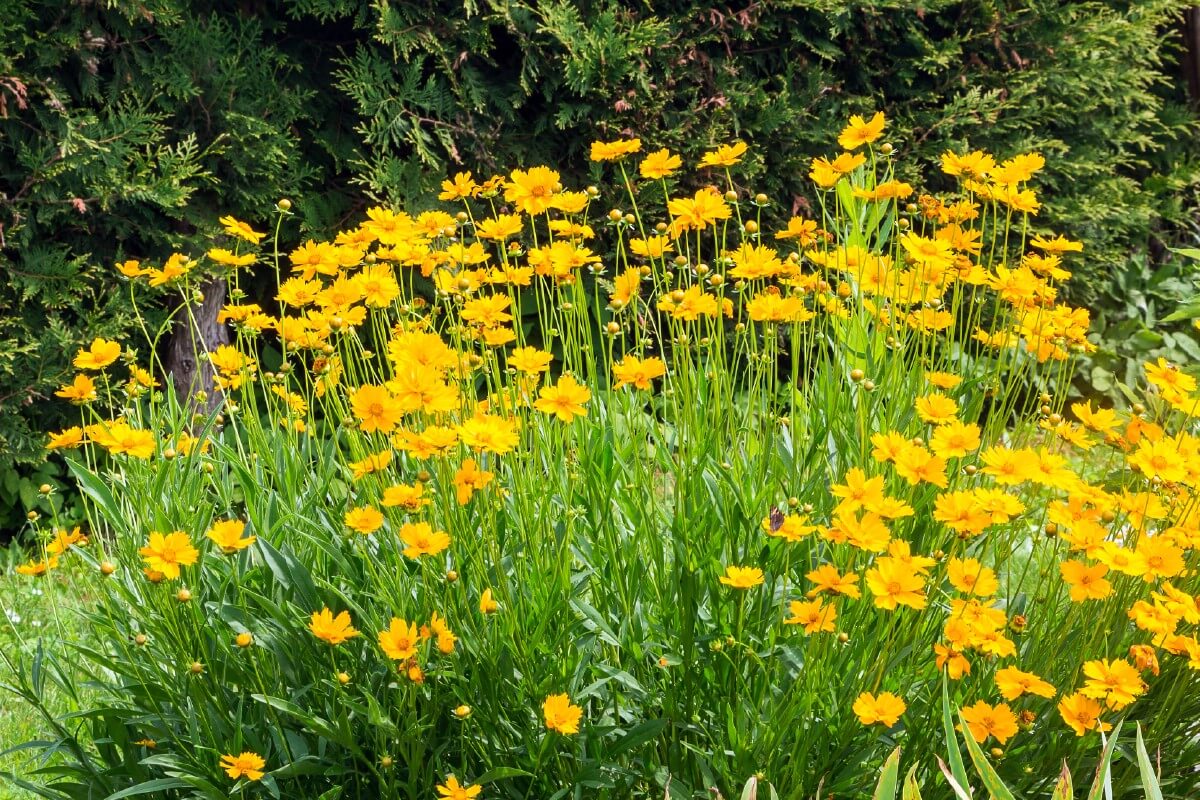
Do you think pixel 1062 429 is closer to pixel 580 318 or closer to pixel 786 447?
pixel 786 447

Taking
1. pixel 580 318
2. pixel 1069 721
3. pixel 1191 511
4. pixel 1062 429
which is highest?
pixel 580 318

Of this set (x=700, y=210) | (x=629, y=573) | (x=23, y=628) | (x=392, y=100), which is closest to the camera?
→ (x=629, y=573)

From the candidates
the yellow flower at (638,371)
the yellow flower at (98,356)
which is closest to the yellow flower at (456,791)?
the yellow flower at (638,371)

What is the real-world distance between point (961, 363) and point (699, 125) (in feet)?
7.99

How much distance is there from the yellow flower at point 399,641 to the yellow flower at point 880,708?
1.99 feet

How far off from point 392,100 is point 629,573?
2.59m

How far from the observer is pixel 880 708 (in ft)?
4.99

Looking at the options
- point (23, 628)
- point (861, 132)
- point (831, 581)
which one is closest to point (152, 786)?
point (831, 581)

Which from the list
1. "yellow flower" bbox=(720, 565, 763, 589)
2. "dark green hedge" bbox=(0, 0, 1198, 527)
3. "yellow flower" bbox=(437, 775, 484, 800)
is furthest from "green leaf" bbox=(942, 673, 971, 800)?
"dark green hedge" bbox=(0, 0, 1198, 527)

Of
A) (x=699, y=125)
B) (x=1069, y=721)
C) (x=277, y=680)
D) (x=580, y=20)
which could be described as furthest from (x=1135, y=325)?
(x=277, y=680)

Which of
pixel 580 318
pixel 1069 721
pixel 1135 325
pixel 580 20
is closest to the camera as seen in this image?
pixel 1069 721

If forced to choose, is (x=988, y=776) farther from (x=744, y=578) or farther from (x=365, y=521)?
(x=365, y=521)

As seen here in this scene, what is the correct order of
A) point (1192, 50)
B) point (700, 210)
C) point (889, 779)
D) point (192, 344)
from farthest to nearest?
point (1192, 50)
point (192, 344)
point (700, 210)
point (889, 779)

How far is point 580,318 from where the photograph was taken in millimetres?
2113
